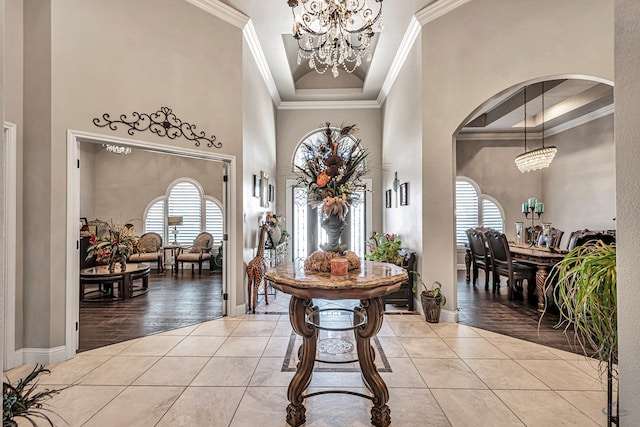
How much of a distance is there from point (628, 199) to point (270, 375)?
8.42 ft

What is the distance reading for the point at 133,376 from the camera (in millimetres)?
2670

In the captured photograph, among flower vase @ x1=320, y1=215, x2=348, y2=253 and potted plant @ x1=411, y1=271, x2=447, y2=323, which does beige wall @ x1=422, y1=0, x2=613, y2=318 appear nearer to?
potted plant @ x1=411, y1=271, x2=447, y2=323

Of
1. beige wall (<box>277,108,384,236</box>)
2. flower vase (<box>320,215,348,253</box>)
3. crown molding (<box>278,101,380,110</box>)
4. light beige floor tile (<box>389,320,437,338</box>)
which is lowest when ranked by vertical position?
light beige floor tile (<box>389,320,437,338</box>)

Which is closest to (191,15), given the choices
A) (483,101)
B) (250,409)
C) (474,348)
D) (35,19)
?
(35,19)

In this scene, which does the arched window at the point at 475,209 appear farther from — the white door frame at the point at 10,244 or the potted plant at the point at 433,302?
the white door frame at the point at 10,244

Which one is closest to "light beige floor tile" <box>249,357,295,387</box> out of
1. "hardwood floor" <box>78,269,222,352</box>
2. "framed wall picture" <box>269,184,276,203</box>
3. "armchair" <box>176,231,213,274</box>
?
"hardwood floor" <box>78,269,222,352</box>

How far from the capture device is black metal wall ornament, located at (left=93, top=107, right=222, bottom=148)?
10.6 feet

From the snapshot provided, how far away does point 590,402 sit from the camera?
90.0 inches

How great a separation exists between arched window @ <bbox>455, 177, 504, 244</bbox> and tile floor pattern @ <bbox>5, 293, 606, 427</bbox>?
494cm

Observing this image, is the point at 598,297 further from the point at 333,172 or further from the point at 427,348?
the point at 427,348

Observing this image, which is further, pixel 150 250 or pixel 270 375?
pixel 150 250

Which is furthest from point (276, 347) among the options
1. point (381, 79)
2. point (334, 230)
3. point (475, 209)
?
point (475, 209)

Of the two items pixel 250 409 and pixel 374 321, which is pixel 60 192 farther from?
pixel 374 321

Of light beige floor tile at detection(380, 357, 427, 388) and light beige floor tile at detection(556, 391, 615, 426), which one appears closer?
light beige floor tile at detection(556, 391, 615, 426)
